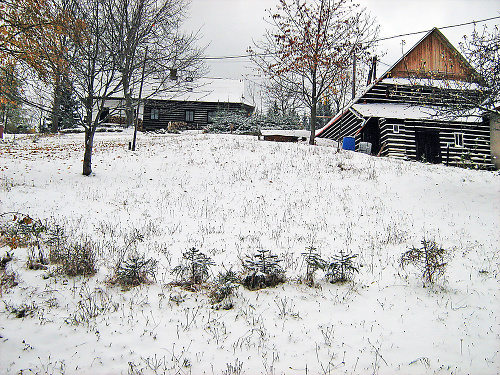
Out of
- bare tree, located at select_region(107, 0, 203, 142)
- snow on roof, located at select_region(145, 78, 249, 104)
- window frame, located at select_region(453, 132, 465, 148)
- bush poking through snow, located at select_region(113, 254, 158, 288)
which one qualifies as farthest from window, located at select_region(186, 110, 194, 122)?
→ bush poking through snow, located at select_region(113, 254, 158, 288)

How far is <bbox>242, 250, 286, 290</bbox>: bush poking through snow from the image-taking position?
4918 millimetres

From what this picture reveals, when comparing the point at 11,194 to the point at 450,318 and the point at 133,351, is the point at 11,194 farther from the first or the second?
the point at 450,318

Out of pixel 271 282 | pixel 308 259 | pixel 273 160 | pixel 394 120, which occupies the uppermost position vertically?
pixel 394 120

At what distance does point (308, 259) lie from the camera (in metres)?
5.18

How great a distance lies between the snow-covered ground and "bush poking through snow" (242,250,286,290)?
0.19m

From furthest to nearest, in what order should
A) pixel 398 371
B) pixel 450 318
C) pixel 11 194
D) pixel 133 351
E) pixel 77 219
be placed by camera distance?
1. pixel 11 194
2. pixel 77 219
3. pixel 450 318
4. pixel 133 351
5. pixel 398 371

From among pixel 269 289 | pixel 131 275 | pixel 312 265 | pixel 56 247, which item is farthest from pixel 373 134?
pixel 56 247

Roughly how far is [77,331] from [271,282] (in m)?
2.68

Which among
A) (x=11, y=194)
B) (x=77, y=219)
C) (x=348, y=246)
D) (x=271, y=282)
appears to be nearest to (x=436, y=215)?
(x=348, y=246)

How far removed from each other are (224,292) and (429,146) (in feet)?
68.1

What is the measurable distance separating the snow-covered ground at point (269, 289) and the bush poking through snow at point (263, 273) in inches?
7.5

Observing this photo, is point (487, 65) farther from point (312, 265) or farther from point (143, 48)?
point (143, 48)

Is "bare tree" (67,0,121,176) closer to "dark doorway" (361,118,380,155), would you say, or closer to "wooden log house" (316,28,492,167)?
"wooden log house" (316,28,492,167)

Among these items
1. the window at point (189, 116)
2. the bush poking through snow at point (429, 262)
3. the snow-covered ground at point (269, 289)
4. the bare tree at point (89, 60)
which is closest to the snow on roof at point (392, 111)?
the snow-covered ground at point (269, 289)
